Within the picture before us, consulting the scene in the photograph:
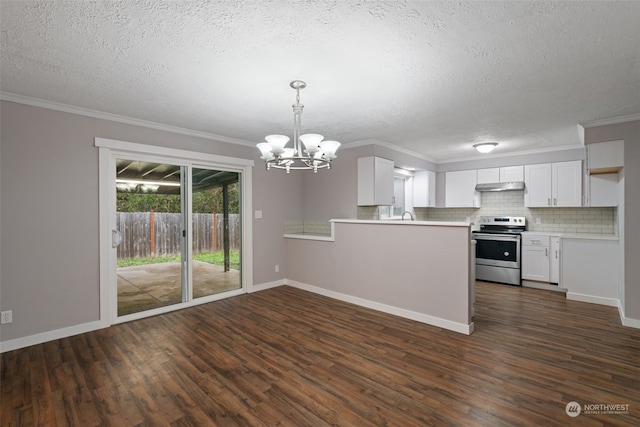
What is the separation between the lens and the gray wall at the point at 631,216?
3477 millimetres

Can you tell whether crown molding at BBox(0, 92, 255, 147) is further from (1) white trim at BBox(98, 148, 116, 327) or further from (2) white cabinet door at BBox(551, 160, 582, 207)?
(2) white cabinet door at BBox(551, 160, 582, 207)

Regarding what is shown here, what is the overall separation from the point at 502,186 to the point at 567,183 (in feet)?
3.20

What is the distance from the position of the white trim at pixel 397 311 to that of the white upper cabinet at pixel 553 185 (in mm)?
3453

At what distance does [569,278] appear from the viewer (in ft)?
14.7

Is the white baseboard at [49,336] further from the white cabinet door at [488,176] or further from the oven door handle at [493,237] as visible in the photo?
the white cabinet door at [488,176]

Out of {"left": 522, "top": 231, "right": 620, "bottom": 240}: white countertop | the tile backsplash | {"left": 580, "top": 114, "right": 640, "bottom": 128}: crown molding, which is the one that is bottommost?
{"left": 522, "top": 231, "right": 620, "bottom": 240}: white countertop

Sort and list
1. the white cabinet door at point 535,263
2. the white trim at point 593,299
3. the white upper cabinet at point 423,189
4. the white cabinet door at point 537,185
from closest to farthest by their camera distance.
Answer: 1. the white trim at point 593,299
2. the white cabinet door at point 535,263
3. the white cabinet door at point 537,185
4. the white upper cabinet at point 423,189

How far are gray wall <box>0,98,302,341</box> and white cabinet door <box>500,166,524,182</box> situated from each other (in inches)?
248

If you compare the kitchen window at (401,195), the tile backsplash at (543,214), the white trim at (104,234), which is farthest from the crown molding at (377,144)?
the white trim at (104,234)

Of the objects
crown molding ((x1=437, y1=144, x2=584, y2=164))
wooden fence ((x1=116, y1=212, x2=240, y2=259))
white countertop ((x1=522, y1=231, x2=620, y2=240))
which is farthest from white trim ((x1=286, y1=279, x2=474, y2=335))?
crown molding ((x1=437, y1=144, x2=584, y2=164))

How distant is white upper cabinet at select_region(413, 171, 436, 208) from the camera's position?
6399mm

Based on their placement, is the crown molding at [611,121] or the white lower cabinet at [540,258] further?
the white lower cabinet at [540,258]

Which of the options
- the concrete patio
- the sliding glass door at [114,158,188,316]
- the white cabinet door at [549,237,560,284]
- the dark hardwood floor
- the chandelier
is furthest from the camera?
the white cabinet door at [549,237,560,284]

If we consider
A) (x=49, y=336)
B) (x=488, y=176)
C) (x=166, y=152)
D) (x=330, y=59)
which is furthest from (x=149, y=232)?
(x=488, y=176)
